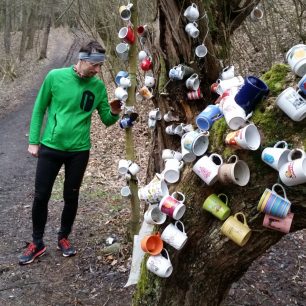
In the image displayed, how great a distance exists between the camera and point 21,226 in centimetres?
514

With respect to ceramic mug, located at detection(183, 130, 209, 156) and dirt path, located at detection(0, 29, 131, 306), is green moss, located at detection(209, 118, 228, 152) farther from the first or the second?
dirt path, located at detection(0, 29, 131, 306)

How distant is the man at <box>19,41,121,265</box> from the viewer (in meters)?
3.62

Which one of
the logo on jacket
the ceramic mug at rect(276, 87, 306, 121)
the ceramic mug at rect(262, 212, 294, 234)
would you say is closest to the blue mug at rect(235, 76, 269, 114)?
the ceramic mug at rect(276, 87, 306, 121)

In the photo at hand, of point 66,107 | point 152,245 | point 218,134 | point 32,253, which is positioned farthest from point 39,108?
point 218,134

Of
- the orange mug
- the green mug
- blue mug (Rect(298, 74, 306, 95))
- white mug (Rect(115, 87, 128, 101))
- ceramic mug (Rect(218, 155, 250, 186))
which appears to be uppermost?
blue mug (Rect(298, 74, 306, 95))

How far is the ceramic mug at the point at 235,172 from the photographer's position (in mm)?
2012

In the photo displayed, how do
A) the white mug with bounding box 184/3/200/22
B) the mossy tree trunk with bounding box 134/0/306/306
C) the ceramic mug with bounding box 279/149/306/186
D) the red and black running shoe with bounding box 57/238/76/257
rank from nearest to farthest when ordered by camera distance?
1. the ceramic mug with bounding box 279/149/306/186
2. the mossy tree trunk with bounding box 134/0/306/306
3. the white mug with bounding box 184/3/200/22
4. the red and black running shoe with bounding box 57/238/76/257

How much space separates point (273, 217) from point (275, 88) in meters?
0.62

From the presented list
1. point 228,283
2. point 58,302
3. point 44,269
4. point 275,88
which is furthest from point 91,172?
point 275,88

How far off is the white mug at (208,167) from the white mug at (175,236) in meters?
0.31

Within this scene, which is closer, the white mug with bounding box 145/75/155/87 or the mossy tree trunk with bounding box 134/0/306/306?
the mossy tree trunk with bounding box 134/0/306/306

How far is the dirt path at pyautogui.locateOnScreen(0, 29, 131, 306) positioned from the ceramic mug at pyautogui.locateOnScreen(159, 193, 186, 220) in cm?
147

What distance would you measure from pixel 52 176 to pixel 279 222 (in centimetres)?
230

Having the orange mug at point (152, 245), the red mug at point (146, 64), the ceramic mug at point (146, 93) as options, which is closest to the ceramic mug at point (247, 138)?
the orange mug at point (152, 245)
